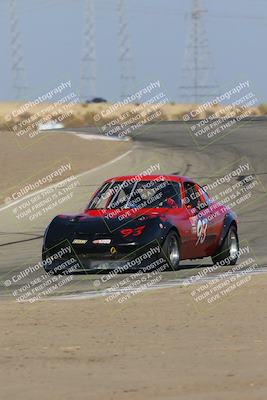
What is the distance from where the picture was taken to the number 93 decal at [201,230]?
15.5 m

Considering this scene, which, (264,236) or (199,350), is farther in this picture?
(264,236)

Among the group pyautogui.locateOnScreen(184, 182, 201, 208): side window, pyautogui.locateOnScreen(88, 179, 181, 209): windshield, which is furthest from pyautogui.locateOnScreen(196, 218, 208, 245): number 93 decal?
pyautogui.locateOnScreen(88, 179, 181, 209): windshield

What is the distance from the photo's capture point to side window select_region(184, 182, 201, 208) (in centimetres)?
1571

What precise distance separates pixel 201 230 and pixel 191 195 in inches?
22.9

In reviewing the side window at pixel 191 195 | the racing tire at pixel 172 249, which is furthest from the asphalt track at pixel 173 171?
the side window at pixel 191 195

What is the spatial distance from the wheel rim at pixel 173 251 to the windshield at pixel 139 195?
744 millimetres

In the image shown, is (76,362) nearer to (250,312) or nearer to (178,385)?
(178,385)

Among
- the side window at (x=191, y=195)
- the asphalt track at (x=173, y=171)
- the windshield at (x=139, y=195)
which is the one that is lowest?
the asphalt track at (x=173, y=171)

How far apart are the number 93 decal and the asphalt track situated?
1.43 ft

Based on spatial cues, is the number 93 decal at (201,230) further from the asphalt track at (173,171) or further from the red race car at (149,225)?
the asphalt track at (173,171)

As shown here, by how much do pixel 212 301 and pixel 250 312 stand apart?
72 centimetres

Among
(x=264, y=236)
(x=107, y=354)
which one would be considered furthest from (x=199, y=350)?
(x=264, y=236)

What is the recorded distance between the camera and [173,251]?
14820mm

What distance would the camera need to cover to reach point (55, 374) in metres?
7.53
